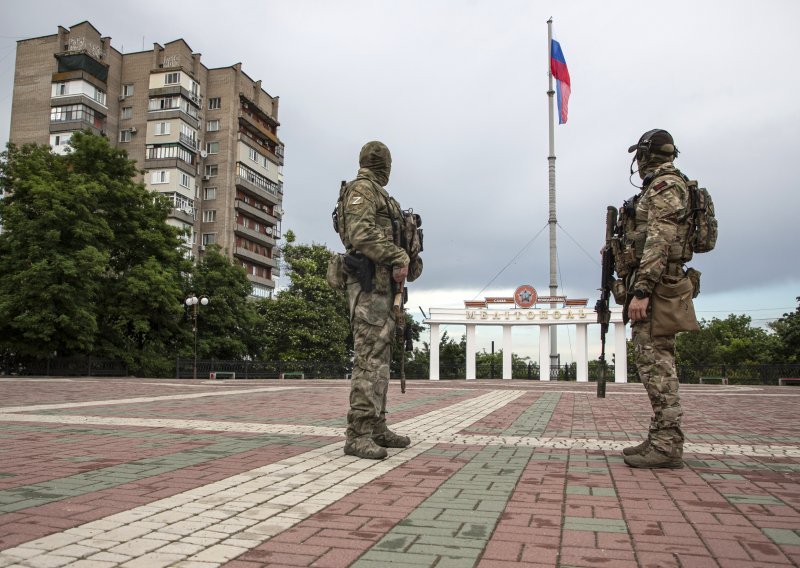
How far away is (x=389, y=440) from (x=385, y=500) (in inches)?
75.2

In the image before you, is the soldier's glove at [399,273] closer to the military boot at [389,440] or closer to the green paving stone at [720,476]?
the military boot at [389,440]

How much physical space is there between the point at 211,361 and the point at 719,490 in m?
29.2

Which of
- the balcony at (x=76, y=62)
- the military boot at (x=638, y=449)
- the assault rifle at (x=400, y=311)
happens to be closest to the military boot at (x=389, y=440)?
the assault rifle at (x=400, y=311)

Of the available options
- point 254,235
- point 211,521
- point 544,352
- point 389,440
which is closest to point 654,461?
point 389,440

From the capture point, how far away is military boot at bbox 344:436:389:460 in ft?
15.9

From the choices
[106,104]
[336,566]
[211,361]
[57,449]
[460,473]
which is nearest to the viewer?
[336,566]

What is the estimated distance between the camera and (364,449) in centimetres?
489

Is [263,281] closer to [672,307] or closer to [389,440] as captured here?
[389,440]

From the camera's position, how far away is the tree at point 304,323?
3847cm

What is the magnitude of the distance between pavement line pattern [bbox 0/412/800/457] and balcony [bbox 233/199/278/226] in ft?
168

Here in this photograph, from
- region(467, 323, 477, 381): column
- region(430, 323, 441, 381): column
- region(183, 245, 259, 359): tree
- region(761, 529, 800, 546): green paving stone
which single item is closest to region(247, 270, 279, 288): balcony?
region(183, 245, 259, 359): tree

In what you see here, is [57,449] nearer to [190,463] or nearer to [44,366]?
[190,463]

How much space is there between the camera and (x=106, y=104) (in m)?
52.9

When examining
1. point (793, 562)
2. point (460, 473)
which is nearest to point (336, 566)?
point (793, 562)
